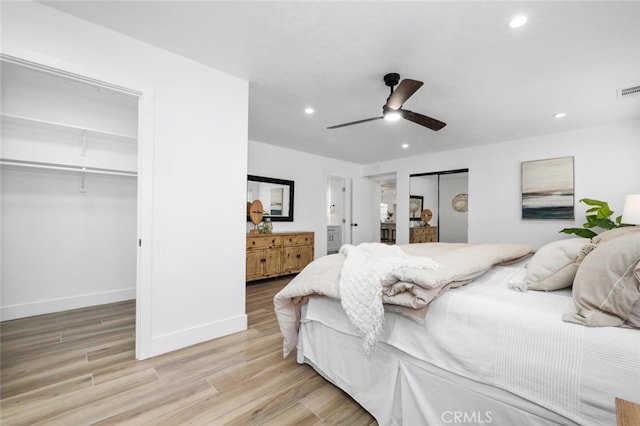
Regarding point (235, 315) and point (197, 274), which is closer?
point (197, 274)

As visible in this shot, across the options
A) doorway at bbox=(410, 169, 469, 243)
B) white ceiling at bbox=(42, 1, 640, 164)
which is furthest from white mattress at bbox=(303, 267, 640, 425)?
doorway at bbox=(410, 169, 469, 243)

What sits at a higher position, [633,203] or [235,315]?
[633,203]

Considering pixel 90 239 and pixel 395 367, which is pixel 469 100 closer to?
pixel 395 367

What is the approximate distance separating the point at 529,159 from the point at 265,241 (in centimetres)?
445

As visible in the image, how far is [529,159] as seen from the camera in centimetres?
421

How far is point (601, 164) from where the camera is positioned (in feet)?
12.0

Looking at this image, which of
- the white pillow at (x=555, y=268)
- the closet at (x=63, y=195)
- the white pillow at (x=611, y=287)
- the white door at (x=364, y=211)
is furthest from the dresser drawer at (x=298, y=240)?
the white pillow at (x=611, y=287)

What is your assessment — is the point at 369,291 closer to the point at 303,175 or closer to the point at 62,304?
the point at 62,304

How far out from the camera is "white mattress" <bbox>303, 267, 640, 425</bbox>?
2.89 ft

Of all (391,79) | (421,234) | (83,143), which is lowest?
(421,234)

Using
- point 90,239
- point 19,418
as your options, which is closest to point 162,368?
point 19,418

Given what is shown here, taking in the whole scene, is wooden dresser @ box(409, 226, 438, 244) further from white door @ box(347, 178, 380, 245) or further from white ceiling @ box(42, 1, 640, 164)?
white ceiling @ box(42, 1, 640, 164)

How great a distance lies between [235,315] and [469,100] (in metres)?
3.38

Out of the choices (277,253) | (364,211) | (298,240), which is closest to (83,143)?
(277,253)
